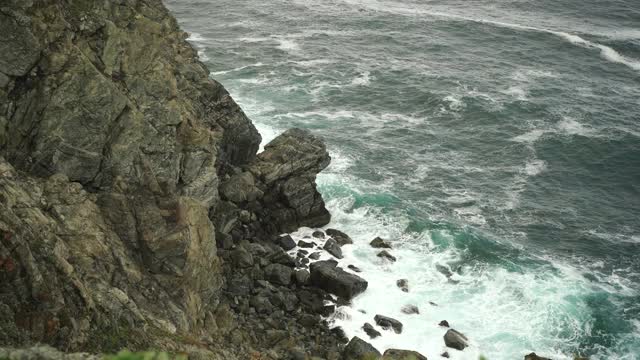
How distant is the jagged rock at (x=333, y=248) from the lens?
50656 millimetres

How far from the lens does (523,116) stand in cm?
7862

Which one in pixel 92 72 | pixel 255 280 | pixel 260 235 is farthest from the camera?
pixel 260 235

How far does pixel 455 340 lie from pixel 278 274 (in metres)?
13.6

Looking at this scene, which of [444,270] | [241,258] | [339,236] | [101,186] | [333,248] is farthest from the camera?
[339,236]

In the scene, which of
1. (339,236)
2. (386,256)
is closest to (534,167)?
(386,256)

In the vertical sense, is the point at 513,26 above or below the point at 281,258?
above

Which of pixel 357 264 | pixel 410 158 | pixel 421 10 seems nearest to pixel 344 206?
pixel 357 264

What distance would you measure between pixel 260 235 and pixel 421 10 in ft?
281

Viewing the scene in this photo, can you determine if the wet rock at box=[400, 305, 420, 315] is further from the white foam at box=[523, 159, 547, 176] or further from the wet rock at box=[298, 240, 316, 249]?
the white foam at box=[523, 159, 547, 176]

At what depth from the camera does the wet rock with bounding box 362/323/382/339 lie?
141 feet

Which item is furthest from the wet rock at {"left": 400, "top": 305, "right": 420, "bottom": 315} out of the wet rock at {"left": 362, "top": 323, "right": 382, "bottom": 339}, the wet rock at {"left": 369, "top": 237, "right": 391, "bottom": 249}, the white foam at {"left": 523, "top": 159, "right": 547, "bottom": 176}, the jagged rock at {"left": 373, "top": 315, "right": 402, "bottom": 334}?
the white foam at {"left": 523, "top": 159, "right": 547, "bottom": 176}

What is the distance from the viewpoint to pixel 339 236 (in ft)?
175

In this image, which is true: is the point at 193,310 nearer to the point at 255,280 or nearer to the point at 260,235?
the point at 255,280

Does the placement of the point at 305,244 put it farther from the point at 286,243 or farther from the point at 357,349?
the point at 357,349
